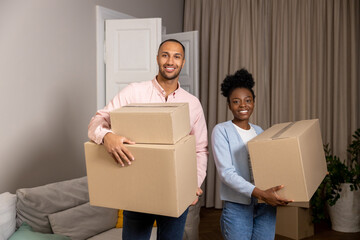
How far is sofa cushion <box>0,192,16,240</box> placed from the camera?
1.95 metres

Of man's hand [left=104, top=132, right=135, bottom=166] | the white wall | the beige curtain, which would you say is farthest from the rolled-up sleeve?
the beige curtain

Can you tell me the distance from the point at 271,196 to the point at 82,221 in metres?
1.32

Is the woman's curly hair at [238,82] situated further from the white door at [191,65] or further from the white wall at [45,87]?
the white door at [191,65]

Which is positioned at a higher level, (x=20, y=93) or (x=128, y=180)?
(x=20, y=93)

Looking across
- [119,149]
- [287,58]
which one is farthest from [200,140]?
[287,58]

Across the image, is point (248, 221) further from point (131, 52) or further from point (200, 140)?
point (131, 52)

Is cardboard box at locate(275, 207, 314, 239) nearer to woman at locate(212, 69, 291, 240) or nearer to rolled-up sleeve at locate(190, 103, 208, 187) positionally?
woman at locate(212, 69, 291, 240)

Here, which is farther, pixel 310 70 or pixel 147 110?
pixel 310 70

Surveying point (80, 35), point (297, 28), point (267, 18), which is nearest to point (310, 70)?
point (297, 28)

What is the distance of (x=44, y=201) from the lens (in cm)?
222

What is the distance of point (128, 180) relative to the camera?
4.27 ft

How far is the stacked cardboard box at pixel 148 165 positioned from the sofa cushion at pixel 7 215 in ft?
2.88

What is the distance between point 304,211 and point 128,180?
244cm

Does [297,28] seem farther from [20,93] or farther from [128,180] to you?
[128,180]
